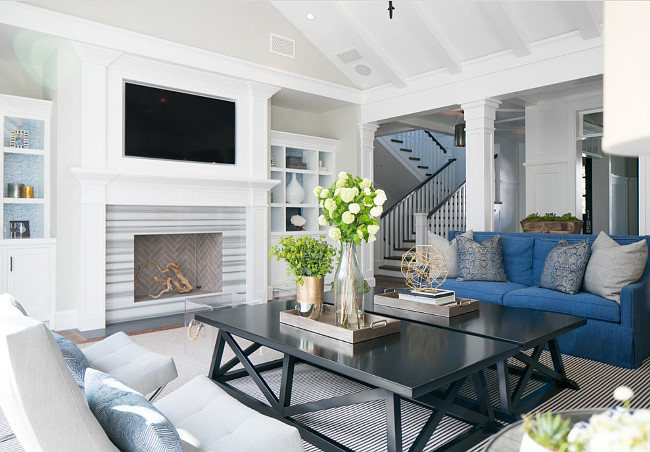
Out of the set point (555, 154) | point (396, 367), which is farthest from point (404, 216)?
point (396, 367)

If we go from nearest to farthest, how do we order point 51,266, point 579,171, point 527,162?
point 51,266 < point 579,171 < point 527,162

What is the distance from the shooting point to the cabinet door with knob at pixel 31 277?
413 centimetres

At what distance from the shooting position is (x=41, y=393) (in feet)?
3.29

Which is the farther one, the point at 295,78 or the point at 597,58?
the point at 295,78

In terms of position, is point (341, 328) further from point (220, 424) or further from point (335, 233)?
point (220, 424)

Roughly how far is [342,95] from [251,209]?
2130 mm

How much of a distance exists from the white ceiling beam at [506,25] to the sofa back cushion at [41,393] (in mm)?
4733

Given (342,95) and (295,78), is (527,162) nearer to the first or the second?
(342,95)

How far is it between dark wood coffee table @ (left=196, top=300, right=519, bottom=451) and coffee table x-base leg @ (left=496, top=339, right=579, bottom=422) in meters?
0.10

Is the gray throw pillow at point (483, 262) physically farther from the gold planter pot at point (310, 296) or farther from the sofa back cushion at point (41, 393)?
the sofa back cushion at point (41, 393)

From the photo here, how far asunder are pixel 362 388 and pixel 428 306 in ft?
2.12

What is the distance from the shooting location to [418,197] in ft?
30.7

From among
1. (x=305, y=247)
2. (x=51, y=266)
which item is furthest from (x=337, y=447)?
(x=51, y=266)

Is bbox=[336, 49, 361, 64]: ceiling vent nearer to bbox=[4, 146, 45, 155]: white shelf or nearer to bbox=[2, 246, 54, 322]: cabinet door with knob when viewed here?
bbox=[4, 146, 45, 155]: white shelf
